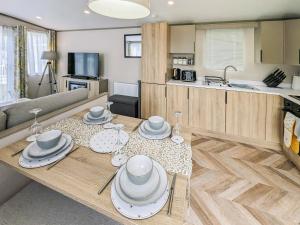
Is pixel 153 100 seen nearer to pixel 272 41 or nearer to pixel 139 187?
pixel 272 41

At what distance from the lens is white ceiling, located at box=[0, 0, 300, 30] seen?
2926 millimetres

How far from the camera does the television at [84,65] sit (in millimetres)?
5000

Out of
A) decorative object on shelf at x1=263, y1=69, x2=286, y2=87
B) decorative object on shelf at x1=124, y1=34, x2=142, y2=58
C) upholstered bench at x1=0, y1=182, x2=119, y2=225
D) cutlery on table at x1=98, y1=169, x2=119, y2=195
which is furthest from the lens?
decorative object on shelf at x1=124, y1=34, x2=142, y2=58

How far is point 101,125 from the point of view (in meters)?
1.67

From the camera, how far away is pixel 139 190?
0.87 meters

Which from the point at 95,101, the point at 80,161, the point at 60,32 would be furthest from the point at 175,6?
the point at 60,32

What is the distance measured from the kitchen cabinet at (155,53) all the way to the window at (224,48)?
825 millimetres

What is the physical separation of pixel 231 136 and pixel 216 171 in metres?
1.14

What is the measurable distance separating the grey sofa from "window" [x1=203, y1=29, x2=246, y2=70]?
2.61m

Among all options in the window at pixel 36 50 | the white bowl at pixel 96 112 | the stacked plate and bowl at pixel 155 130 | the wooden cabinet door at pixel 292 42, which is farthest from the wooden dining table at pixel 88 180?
the window at pixel 36 50

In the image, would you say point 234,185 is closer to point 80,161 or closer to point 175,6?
point 80,161

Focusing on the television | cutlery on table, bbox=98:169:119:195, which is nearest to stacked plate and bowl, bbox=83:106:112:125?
cutlery on table, bbox=98:169:119:195

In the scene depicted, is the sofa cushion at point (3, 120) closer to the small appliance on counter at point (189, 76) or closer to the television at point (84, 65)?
the small appliance on counter at point (189, 76)

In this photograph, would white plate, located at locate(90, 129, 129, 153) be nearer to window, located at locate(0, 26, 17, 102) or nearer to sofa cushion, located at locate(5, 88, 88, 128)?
sofa cushion, located at locate(5, 88, 88, 128)
